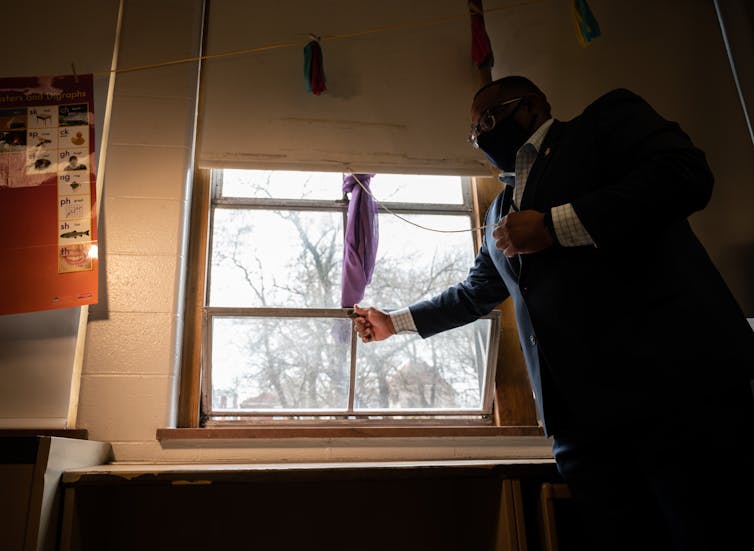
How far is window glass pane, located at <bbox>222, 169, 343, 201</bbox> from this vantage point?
2.24 metres

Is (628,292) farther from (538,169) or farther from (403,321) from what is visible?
(403,321)

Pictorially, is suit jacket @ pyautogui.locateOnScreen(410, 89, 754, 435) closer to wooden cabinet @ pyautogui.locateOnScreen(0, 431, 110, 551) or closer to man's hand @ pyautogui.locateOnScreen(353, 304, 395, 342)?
man's hand @ pyautogui.locateOnScreen(353, 304, 395, 342)

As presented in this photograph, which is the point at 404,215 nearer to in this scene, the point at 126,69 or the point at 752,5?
the point at 126,69

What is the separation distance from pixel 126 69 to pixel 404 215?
4.30 feet

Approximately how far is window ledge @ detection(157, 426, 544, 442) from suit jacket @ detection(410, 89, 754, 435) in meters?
0.73

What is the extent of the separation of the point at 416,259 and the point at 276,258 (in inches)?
22.9

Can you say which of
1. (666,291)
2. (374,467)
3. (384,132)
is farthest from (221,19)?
(666,291)

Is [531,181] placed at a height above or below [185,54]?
below

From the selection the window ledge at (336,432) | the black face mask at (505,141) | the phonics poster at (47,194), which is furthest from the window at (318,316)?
the black face mask at (505,141)

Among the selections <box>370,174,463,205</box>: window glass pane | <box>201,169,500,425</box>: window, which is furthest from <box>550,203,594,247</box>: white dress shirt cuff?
<box>370,174,463,205</box>: window glass pane

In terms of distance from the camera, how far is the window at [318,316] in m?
2.03

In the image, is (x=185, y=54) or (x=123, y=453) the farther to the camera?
(x=185, y=54)

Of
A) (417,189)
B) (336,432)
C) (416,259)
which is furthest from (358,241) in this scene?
(336,432)

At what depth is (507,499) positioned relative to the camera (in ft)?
4.67
